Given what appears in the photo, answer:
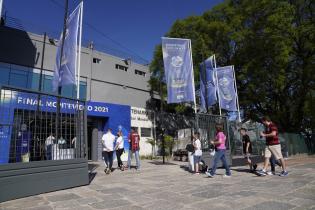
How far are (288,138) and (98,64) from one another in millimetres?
16445

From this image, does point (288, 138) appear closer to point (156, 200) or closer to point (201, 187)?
point (201, 187)

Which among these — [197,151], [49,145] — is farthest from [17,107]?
[197,151]

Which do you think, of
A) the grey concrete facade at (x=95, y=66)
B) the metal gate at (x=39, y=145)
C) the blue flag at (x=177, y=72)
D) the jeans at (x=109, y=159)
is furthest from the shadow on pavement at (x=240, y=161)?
the grey concrete facade at (x=95, y=66)

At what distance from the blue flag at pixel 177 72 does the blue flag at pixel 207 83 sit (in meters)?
2.17

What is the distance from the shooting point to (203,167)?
36.6 ft

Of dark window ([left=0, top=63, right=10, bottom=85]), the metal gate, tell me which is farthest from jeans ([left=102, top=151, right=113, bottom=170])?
dark window ([left=0, top=63, right=10, bottom=85])

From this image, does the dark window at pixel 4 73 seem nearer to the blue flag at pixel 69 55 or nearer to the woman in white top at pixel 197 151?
the blue flag at pixel 69 55

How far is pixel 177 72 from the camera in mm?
12125

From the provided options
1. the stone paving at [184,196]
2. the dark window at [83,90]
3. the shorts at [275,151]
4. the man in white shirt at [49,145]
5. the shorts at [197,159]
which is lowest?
the stone paving at [184,196]

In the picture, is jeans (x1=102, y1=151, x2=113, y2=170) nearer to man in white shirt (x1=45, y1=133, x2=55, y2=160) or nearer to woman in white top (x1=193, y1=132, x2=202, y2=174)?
woman in white top (x1=193, y1=132, x2=202, y2=174)

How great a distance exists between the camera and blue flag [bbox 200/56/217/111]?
1455 cm

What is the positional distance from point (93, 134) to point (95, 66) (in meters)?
6.78

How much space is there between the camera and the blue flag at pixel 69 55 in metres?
9.52

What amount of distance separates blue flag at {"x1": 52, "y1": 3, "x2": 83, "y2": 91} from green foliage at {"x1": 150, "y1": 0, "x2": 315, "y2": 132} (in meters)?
14.5
